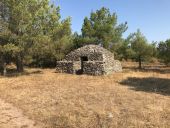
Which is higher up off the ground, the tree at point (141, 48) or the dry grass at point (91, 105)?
the tree at point (141, 48)

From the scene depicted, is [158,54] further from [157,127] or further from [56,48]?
[157,127]

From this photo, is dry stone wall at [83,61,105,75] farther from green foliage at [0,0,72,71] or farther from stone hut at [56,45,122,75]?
green foliage at [0,0,72,71]

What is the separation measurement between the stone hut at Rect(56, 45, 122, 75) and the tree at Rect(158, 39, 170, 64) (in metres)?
11.4

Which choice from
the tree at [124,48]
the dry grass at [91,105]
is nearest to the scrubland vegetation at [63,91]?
the dry grass at [91,105]

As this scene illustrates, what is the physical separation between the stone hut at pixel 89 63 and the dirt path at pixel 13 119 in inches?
639

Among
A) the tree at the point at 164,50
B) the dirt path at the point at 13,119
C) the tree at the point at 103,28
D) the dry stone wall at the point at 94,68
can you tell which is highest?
the tree at the point at 103,28

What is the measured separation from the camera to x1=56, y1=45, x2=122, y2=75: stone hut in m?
29.8

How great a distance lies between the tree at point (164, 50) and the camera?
141 feet

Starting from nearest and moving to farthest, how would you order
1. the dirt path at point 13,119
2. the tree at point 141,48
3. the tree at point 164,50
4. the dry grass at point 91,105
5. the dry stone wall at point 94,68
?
1. the dirt path at point 13,119
2. the dry grass at point 91,105
3. the dry stone wall at point 94,68
4. the tree at point 164,50
5. the tree at point 141,48

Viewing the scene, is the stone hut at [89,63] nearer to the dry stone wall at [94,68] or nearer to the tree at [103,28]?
the dry stone wall at [94,68]

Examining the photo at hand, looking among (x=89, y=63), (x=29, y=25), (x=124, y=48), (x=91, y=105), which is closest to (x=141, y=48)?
(x=124, y=48)

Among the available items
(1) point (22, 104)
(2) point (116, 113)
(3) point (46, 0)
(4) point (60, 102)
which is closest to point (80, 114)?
(2) point (116, 113)

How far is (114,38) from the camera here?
4603 cm

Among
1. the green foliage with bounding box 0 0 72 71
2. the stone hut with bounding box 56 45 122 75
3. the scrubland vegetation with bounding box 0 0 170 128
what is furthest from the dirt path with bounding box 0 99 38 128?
the stone hut with bounding box 56 45 122 75
